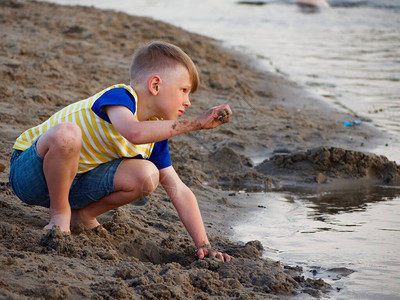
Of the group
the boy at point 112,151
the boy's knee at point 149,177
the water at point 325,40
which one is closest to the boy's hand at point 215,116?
the boy at point 112,151

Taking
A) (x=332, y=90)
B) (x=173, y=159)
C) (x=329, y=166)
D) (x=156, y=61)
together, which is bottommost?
(x=173, y=159)

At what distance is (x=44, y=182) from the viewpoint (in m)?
3.10

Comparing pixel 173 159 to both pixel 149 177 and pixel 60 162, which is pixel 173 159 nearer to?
pixel 149 177

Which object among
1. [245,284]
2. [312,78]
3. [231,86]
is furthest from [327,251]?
[312,78]

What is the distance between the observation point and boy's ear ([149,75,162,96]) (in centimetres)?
301

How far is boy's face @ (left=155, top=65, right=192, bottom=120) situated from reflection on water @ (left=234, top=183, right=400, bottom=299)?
101 cm

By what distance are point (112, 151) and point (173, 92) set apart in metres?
0.43

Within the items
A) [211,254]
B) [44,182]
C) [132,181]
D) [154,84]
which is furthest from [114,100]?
[211,254]

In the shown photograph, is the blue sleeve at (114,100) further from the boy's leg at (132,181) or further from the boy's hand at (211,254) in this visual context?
the boy's hand at (211,254)

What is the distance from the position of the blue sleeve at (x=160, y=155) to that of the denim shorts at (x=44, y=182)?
184mm

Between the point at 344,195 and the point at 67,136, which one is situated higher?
the point at 67,136

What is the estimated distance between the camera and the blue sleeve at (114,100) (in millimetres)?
2914

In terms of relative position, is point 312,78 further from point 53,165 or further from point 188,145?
point 53,165

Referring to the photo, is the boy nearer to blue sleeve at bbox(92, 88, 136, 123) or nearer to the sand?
blue sleeve at bbox(92, 88, 136, 123)
